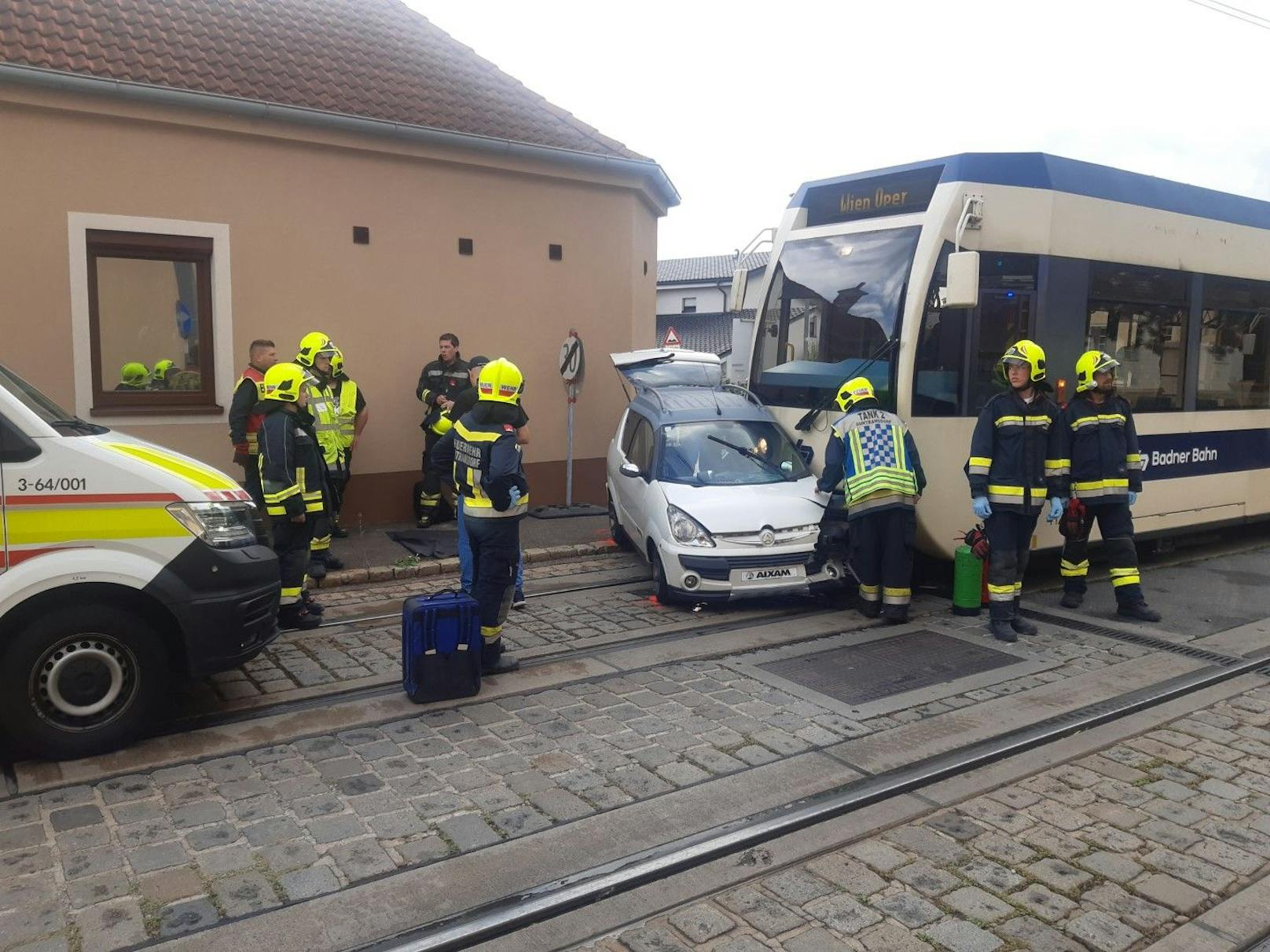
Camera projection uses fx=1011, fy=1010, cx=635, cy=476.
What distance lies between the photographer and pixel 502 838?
4445 millimetres

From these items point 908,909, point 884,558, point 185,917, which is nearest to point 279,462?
point 185,917

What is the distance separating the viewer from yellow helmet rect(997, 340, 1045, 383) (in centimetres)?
776

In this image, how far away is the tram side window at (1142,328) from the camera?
9.22m

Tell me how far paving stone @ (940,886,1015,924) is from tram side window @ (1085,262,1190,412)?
6.44m

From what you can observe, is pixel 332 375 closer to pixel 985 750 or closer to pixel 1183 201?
pixel 985 750

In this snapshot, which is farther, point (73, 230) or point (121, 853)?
point (73, 230)

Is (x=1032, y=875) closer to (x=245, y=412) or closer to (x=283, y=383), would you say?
(x=283, y=383)

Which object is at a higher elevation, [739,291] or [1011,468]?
[739,291]

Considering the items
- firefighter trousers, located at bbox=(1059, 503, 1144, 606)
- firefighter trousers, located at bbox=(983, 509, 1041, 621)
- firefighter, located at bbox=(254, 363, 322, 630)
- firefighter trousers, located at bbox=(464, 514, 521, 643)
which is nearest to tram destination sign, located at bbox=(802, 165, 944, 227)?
firefighter trousers, located at bbox=(983, 509, 1041, 621)

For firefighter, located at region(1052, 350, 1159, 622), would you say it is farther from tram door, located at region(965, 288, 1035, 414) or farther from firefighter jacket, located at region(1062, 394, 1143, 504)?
tram door, located at region(965, 288, 1035, 414)

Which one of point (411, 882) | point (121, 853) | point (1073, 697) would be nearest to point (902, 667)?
point (1073, 697)

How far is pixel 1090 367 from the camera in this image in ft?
27.7

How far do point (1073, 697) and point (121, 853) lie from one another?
17.8 feet

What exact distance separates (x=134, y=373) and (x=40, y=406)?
5292 millimetres
